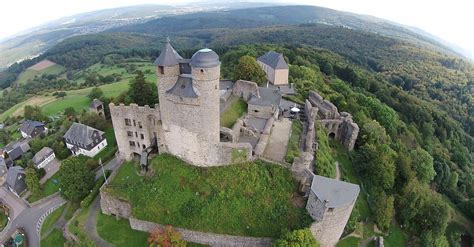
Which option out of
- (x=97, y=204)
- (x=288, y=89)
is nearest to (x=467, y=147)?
(x=288, y=89)

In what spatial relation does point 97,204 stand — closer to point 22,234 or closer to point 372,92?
point 22,234

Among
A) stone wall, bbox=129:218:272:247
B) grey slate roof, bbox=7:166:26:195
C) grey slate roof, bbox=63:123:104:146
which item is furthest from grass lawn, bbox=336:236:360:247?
grey slate roof, bbox=7:166:26:195

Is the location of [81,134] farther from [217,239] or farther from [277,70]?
A: [277,70]

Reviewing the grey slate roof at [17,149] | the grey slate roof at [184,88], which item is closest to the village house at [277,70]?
the grey slate roof at [184,88]

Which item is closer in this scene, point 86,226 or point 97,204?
point 86,226

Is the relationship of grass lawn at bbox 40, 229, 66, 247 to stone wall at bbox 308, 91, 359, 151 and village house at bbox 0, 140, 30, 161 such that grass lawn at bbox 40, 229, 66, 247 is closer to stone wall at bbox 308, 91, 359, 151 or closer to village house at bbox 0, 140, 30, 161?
village house at bbox 0, 140, 30, 161

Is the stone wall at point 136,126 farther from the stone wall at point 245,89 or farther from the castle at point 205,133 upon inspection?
the stone wall at point 245,89
